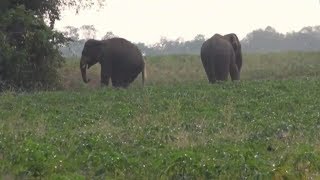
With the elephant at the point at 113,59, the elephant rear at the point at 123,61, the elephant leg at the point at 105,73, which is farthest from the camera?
the elephant rear at the point at 123,61

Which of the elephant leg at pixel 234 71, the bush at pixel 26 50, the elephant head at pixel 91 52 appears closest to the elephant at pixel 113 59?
the elephant head at pixel 91 52

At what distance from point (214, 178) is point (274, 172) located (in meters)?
0.91

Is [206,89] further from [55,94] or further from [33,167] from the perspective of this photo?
[33,167]

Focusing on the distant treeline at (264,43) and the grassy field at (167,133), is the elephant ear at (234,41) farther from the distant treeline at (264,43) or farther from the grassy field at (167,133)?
the distant treeline at (264,43)

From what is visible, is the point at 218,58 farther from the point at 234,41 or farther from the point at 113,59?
the point at 113,59

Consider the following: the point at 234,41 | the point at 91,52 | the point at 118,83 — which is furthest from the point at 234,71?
the point at 91,52

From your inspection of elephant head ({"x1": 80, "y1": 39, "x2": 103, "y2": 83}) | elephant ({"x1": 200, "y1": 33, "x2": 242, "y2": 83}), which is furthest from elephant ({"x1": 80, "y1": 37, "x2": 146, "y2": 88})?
elephant ({"x1": 200, "y1": 33, "x2": 242, "y2": 83})

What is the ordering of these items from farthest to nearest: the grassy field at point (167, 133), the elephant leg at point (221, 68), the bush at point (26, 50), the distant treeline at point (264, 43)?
the distant treeline at point (264, 43)
the elephant leg at point (221, 68)
the bush at point (26, 50)
the grassy field at point (167, 133)

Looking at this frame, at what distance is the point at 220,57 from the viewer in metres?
29.1

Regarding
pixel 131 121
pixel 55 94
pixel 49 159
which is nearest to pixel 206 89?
pixel 55 94

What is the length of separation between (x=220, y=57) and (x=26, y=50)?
9.20 metres

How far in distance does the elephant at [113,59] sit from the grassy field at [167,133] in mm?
7317

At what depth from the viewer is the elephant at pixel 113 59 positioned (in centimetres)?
2834

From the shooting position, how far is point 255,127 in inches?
523
